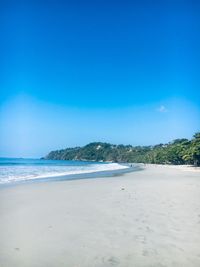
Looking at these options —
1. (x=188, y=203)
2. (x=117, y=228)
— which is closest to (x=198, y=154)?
(x=188, y=203)

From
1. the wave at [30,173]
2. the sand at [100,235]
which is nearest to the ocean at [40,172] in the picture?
the wave at [30,173]

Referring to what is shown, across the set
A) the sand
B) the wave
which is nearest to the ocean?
the wave

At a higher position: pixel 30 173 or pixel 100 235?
pixel 30 173

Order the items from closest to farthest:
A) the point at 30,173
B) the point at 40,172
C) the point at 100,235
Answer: the point at 100,235, the point at 30,173, the point at 40,172

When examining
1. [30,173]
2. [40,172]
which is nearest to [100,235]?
[30,173]

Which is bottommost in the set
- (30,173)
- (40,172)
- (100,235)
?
(100,235)

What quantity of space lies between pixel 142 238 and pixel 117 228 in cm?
98

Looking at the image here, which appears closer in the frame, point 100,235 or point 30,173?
point 100,235

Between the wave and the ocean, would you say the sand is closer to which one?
the ocean

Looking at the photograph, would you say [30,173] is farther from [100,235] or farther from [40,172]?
[100,235]

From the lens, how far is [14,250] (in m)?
5.69

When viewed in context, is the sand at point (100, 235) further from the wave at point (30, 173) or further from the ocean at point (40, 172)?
the wave at point (30, 173)

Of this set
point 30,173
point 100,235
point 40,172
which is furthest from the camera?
point 40,172

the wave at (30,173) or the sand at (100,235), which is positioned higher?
the wave at (30,173)
